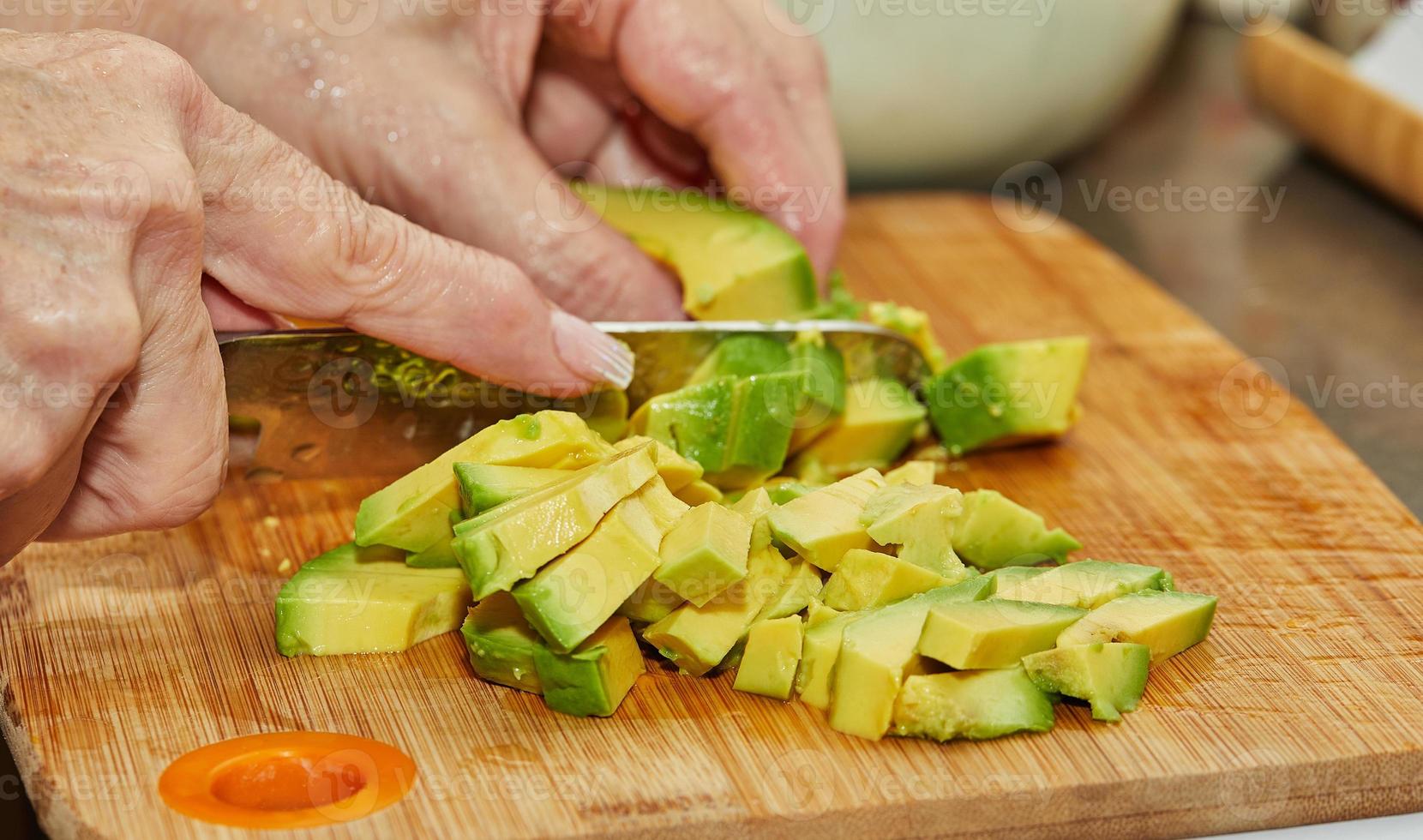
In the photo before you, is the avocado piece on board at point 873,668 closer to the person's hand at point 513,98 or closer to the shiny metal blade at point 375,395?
the shiny metal blade at point 375,395

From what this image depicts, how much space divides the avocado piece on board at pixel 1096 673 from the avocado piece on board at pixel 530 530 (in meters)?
0.43

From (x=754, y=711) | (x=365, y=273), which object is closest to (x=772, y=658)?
(x=754, y=711)

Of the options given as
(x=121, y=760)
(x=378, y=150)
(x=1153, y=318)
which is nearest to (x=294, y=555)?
(x=121, y=760)

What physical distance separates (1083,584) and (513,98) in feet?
3.22

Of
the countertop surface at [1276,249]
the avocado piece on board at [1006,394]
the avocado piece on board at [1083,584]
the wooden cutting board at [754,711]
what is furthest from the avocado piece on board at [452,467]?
the countertop surface at [1276,249]

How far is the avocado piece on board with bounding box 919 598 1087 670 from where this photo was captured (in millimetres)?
1240

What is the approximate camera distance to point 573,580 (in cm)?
127

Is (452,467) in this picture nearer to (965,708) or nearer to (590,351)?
(590,351)

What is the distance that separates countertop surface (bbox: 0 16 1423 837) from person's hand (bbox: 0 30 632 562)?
3.94ft

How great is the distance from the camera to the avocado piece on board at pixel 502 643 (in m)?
1.31

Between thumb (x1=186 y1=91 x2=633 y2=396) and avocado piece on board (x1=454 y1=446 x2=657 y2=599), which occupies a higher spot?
thumb (x1=186 y1=91 x2=633 y2=396)

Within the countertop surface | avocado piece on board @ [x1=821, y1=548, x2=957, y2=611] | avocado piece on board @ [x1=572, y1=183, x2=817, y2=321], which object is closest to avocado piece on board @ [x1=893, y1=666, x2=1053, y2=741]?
avocado piece on board @ [x1=821, y1=548, x2=957, y2=611]

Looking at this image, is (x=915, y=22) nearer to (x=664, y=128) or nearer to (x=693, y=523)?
(x=664, y=128)

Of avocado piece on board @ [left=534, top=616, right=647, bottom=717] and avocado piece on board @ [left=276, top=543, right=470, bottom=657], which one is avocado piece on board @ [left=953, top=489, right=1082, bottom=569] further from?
avocado piece on board @ [left=276, top=543, right=470, bottom=657]
